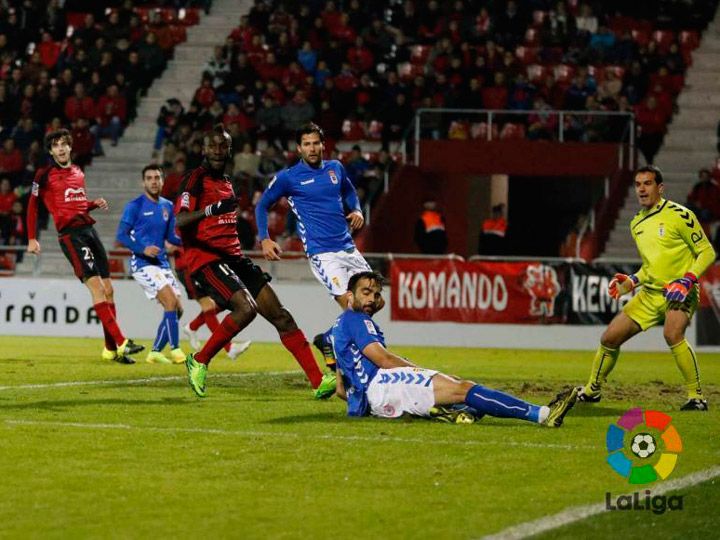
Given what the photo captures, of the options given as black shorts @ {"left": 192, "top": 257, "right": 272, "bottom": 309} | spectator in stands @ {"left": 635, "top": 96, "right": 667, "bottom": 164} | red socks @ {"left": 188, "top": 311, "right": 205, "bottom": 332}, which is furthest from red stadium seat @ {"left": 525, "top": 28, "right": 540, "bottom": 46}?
black shorts @ {"left": 192, "top": 257, "right": 272, "bottom": 309}

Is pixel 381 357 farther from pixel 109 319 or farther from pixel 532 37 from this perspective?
pixel 532 37

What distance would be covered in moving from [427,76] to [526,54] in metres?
2.01

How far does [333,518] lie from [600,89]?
69.9 ft

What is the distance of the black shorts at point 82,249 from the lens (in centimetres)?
1617

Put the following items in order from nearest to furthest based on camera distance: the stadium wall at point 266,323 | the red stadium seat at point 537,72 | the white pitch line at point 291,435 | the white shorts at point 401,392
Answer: the white pitch line at point 291,435 → the white shorts at point 401,392 → the stadium wall at point 266,323 → the red stadium seat at point 537,72

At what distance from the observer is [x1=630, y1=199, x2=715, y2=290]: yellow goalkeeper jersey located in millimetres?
11539

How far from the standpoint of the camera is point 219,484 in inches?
295

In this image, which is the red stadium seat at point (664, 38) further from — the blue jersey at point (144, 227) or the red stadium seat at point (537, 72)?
the blue jersey at point (144, 227)

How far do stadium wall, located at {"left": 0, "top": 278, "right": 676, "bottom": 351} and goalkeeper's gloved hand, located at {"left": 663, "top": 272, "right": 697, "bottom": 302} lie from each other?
10.7 meters

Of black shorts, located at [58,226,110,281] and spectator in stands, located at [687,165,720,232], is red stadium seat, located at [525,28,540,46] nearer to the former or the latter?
spectator in stands, located at [687,165,720,232]

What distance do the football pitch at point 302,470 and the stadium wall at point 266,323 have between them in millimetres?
9092

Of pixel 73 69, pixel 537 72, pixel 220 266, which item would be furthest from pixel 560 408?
pixel 73 69

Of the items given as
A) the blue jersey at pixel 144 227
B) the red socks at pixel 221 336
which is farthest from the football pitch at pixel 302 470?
the blue jersey at pixel 144 227

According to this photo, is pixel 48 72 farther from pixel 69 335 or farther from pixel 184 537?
pixel 184 537
